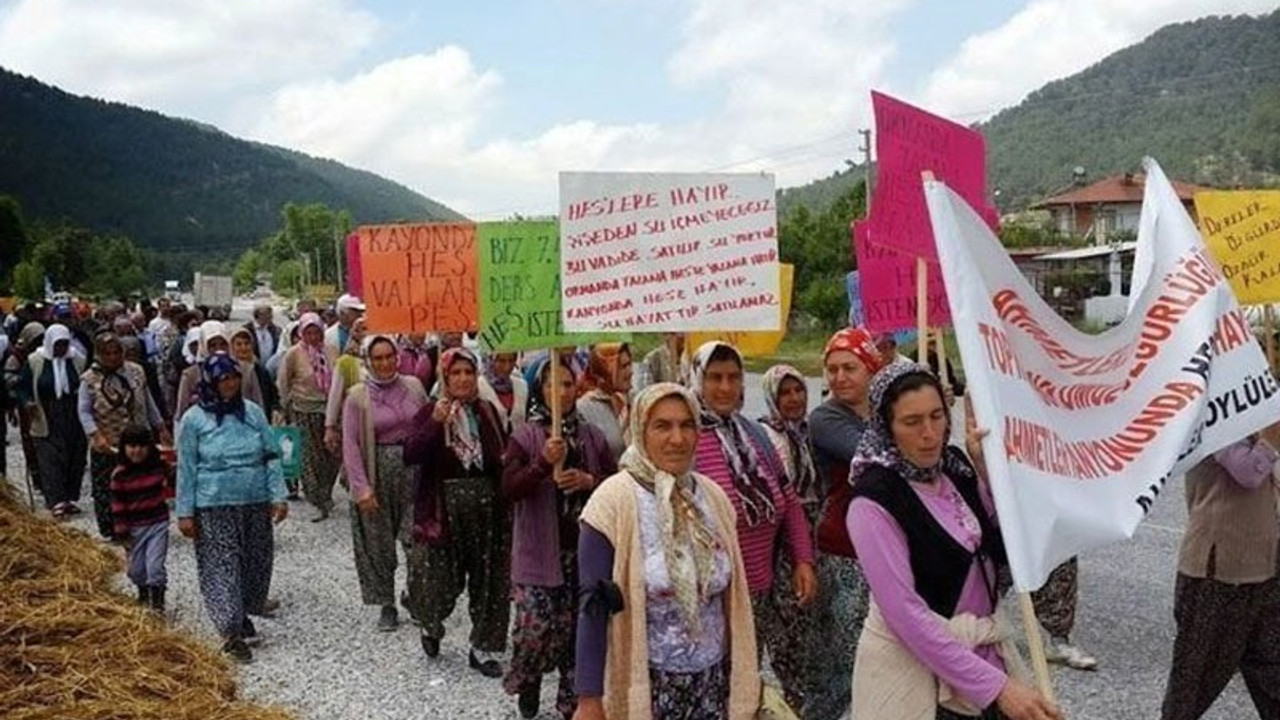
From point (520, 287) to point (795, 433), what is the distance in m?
1.35

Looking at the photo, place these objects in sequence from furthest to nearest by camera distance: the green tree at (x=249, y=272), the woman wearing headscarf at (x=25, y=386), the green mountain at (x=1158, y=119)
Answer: the green tree at (x=249, y=272)
the green mountain at (x=1158, y=119)
the woman wearing headscarf at (x=25, y=386)

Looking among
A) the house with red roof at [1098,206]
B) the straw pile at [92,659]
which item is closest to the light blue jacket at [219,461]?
the straw pile at [92,659]

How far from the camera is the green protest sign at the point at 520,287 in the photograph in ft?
16.5

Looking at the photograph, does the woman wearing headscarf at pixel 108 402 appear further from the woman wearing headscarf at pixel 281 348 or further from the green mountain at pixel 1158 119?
the green mountain at pixel 1158 119

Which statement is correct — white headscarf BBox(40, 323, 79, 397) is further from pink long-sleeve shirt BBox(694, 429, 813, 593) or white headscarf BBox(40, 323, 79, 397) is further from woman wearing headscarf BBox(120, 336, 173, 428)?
pink long-sleeve shirt BBox(694, 429, 813, 593)

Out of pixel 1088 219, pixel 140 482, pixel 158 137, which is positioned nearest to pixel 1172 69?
pixel 1088 219

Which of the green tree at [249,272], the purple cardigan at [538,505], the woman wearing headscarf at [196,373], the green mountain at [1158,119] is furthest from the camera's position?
the green tree at [249,272]

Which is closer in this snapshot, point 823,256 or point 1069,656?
point 1069,656

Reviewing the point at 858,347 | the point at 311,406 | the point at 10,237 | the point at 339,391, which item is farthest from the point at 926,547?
the point at 10,237

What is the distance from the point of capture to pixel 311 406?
9656 mm

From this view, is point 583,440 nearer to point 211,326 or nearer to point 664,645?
point 664,645

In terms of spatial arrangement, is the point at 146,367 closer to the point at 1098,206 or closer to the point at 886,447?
the point at 886,447

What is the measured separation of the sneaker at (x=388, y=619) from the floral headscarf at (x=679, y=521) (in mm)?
3625

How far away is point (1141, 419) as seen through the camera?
301 cm
